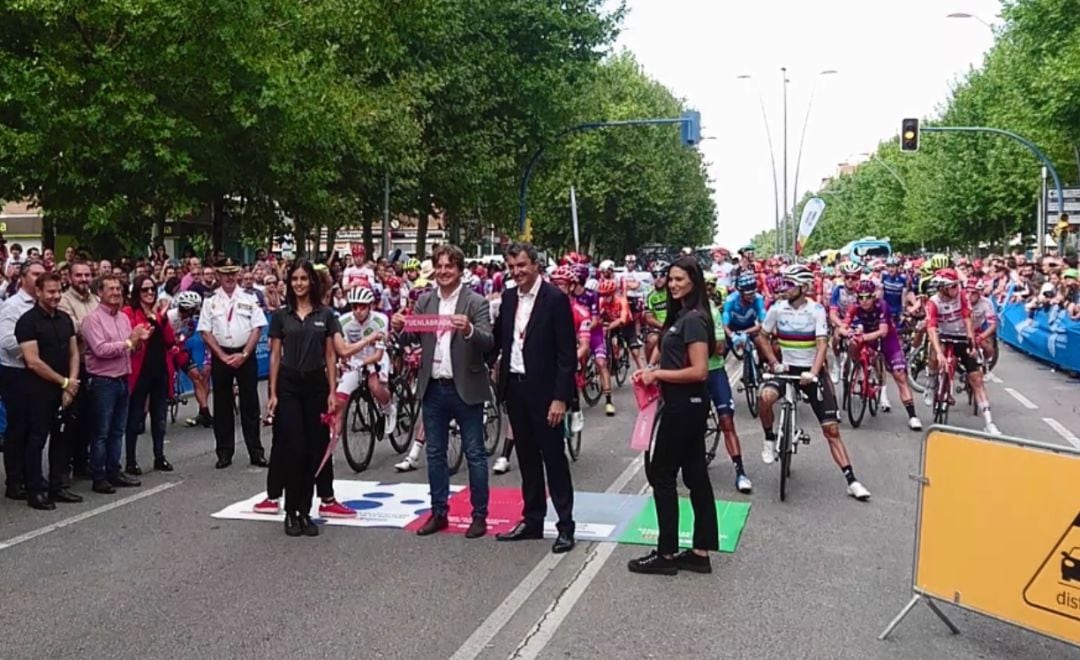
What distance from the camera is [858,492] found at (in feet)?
29.5

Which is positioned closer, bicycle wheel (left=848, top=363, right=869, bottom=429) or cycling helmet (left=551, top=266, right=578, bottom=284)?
cycling helmet (left=551, top=266, right=578, bottom=284)

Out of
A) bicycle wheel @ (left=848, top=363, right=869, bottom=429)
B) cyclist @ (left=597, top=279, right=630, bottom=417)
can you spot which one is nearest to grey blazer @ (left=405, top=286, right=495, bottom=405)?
cyclist @ (left=597, top=279, right=630, bottom=417)

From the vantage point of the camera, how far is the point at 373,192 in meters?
31.2

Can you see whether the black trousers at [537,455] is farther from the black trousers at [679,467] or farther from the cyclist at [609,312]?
the cyclist at [609,312]

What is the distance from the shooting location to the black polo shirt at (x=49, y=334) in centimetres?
861

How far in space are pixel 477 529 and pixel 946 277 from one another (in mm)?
7351

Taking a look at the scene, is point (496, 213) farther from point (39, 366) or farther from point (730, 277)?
point (39, 366)

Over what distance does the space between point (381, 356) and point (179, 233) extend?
40736mm

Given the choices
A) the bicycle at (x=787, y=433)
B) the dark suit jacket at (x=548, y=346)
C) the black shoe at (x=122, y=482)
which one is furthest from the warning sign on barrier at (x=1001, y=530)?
the black shoe at (x=122, y=482)

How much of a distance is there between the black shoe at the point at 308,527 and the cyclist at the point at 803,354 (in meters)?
3.98

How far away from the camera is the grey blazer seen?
7648mm

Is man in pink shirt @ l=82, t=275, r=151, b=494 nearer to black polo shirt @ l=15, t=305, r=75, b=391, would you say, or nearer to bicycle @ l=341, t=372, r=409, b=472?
black polo shirt @ l=15, t=305, r=75, b=391

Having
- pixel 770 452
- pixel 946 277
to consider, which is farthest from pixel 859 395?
pixel 770 452

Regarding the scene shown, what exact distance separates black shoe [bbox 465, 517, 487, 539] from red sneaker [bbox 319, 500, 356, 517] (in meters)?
1.11
